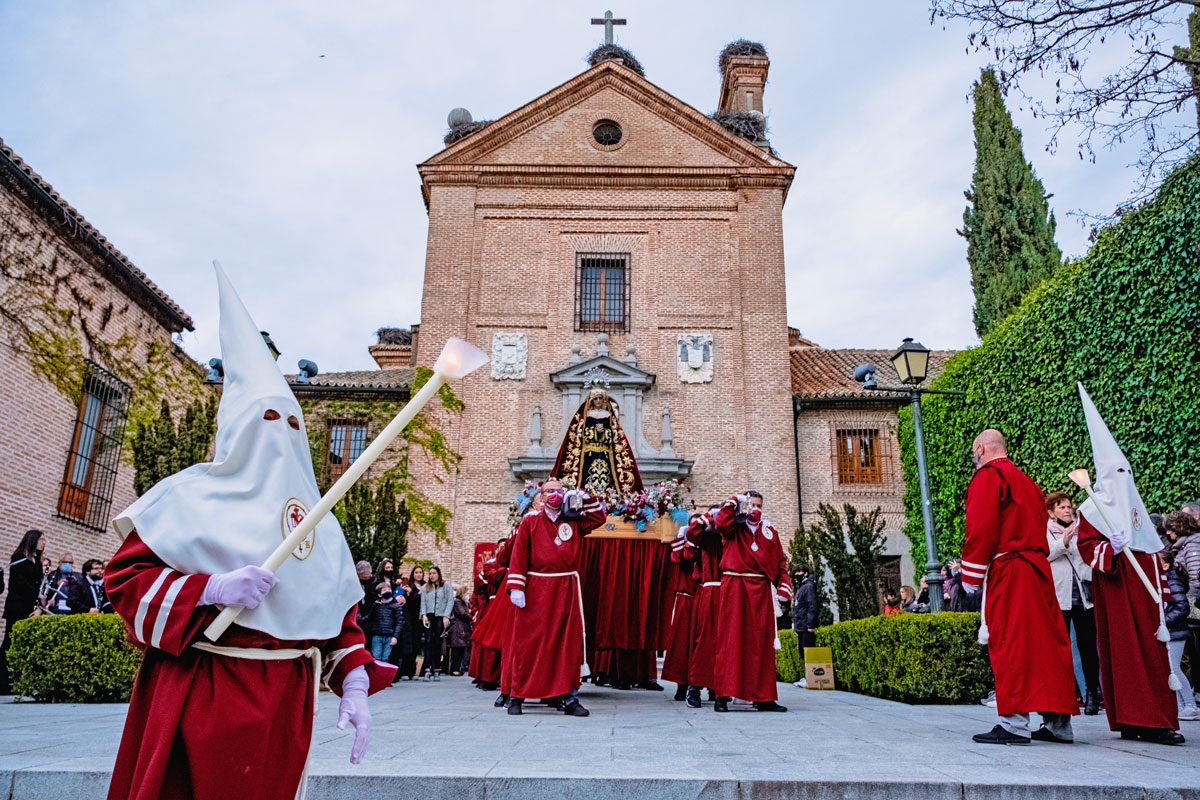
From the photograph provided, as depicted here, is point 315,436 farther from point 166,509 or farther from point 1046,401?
point 166,509

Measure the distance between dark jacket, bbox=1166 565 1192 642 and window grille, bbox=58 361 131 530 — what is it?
1634 cm

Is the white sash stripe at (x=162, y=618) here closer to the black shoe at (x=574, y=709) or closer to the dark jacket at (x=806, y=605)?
the black shoe at (x=574, y=709)

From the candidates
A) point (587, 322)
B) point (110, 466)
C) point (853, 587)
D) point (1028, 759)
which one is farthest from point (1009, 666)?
point (587, 322)

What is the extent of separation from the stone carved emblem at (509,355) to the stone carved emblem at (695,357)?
4039 mm

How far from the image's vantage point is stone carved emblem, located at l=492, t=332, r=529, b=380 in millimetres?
22828

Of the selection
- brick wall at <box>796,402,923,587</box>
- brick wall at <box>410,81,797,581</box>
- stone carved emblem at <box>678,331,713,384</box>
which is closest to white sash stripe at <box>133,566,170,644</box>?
brick wall at <box>410,81,797,581</box>

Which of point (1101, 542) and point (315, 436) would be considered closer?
point (1101, 542)

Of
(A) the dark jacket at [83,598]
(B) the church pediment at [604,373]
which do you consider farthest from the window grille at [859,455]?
(A) the dark jacket at [83,598]

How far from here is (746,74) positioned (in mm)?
27891

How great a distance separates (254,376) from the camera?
3.05 meters

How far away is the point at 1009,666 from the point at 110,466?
1675cm

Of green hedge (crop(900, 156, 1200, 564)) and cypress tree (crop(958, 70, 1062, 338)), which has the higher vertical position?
cypress tree (crop(958, 70, 1062, 338))

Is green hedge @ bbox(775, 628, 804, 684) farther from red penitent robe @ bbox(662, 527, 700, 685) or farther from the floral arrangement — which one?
red penitent robe @ bbox(662, 527, 700, 685)

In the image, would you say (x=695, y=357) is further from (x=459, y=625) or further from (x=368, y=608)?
(x=368, y=608)
